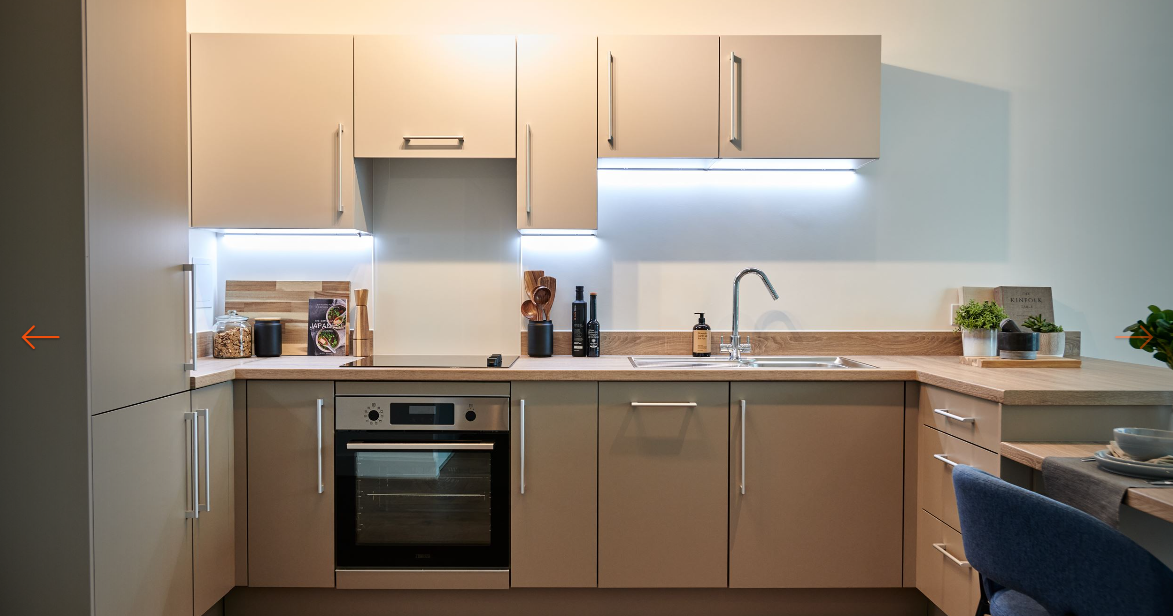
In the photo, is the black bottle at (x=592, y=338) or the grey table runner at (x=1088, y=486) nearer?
the grey table runner at (x=1088, y=486)

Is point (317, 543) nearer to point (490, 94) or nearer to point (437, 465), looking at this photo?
point (437, 465)

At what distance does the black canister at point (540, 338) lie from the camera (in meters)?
2.77

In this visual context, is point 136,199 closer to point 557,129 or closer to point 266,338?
point 266,338

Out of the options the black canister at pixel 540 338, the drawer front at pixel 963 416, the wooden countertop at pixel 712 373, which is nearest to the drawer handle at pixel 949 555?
the drawer front at pixel 963 416

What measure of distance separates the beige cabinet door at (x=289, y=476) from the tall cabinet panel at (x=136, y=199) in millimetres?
351

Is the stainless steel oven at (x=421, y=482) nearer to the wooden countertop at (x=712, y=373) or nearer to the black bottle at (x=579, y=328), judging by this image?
the wooden countertop at (x=712, y=373)

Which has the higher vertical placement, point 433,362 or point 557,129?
point 557,129

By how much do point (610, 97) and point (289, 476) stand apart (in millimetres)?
1798

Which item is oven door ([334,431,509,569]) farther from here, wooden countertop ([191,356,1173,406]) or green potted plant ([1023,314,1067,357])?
green potted plant ([1023,314,1067,357])

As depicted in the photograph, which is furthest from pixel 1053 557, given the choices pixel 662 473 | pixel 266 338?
pixel 266 338

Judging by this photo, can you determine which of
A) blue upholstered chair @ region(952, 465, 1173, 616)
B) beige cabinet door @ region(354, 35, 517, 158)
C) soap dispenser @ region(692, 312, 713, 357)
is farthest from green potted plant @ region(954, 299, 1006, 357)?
beige cabinet door @ region(354, 35, 517, 158)

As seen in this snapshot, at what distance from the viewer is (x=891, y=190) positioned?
9.59ft

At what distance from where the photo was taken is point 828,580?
2.37m

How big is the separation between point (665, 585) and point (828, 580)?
1.87ft
